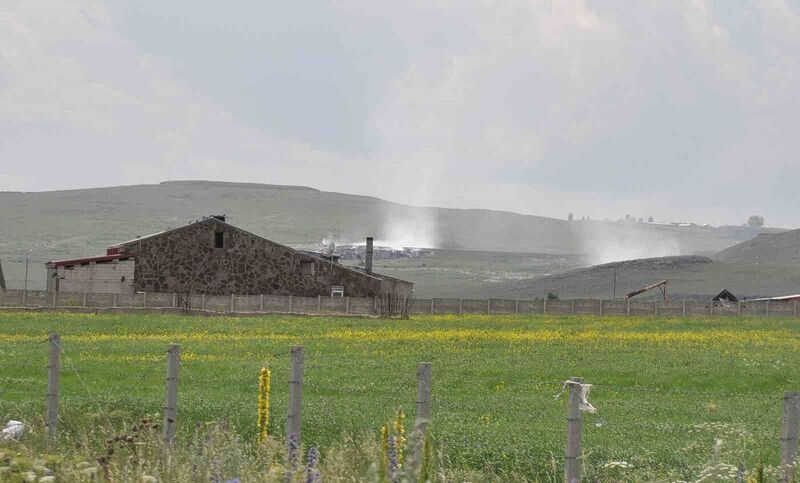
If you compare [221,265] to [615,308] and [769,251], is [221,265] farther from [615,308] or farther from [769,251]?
[769,251]

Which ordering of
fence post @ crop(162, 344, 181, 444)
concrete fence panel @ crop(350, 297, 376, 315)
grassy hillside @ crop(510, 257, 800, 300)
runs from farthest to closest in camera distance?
grassy hillside @ crop(510, 257, 800, 300)
concrete fence panel @ crop(350, 297, 376, 315)
fence post @ crop(162, 344, 181, 444)

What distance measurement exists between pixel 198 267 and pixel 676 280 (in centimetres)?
7606

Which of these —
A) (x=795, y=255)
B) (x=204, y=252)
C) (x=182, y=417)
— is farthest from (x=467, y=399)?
(x=795, y=255)

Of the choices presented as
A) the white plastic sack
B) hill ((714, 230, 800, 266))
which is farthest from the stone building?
hill ((714, 230, 800, 266))

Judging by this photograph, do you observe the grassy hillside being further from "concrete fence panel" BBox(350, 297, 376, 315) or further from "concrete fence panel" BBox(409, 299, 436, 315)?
"concrete fence panel" BBox(350, 297, 376, 315)

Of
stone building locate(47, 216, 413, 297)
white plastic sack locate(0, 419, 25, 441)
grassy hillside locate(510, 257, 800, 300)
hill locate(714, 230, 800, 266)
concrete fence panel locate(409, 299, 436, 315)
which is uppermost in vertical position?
hill locate(714, 230, 800, 266)

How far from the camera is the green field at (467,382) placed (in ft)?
56.0

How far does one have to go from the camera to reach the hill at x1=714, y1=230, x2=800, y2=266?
171375mm

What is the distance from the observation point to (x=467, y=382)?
27.4 m

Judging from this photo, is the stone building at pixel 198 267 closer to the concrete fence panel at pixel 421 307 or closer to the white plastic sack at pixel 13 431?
the concrete fence panel at pixel 421 307

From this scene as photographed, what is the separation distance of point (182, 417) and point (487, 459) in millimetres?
5280

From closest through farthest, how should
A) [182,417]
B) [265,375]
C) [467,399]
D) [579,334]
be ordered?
[265,375], [182,417], [467,399], [579,334]

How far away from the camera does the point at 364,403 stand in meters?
22.1

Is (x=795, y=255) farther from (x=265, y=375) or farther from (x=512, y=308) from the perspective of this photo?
(x=265, y=375)
